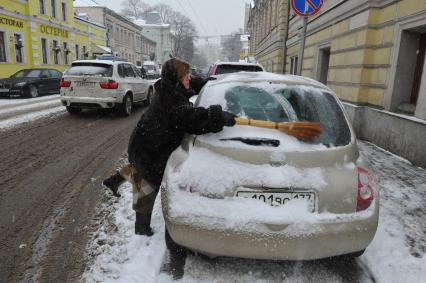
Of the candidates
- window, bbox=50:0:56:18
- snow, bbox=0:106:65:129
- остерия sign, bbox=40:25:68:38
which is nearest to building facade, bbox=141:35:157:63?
остерия sign, bbox=40:25:68:38

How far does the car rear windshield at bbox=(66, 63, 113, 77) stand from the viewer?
1022 centimetres

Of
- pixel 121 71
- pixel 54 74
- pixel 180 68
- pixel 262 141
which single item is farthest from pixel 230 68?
pixel 54 74

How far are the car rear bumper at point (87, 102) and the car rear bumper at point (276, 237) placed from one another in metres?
8.42

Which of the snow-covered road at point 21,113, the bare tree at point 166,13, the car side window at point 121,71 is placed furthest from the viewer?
the bare tree at point 166,13

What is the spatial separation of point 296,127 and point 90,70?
889 centimetres

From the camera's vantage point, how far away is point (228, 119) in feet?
9.04

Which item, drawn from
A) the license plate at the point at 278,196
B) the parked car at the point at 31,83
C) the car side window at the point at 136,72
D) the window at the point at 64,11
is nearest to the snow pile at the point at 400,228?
the license plate at the point at 278,196

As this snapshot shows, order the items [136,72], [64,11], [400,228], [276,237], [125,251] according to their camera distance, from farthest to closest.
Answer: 1. [64,11]
2. [136,72]
3. [400,228]
4. [125,251]
5. [276,237]

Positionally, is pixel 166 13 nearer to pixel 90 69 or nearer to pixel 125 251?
pixel 90 69

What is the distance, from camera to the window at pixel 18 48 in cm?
2392

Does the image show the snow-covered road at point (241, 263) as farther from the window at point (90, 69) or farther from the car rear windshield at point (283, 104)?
the window at point (90, 69)

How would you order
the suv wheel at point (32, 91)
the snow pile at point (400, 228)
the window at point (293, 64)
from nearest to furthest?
the snow pile at point (400, 228) < the suv wheel at point (32, 91) < the window at point (293, 64)

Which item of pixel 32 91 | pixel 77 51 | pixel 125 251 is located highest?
pixel 77 51

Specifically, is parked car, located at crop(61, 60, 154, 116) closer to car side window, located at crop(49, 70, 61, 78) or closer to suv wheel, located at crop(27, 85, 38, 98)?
suv wheel, located at crop(27, 85, 38, 98)
